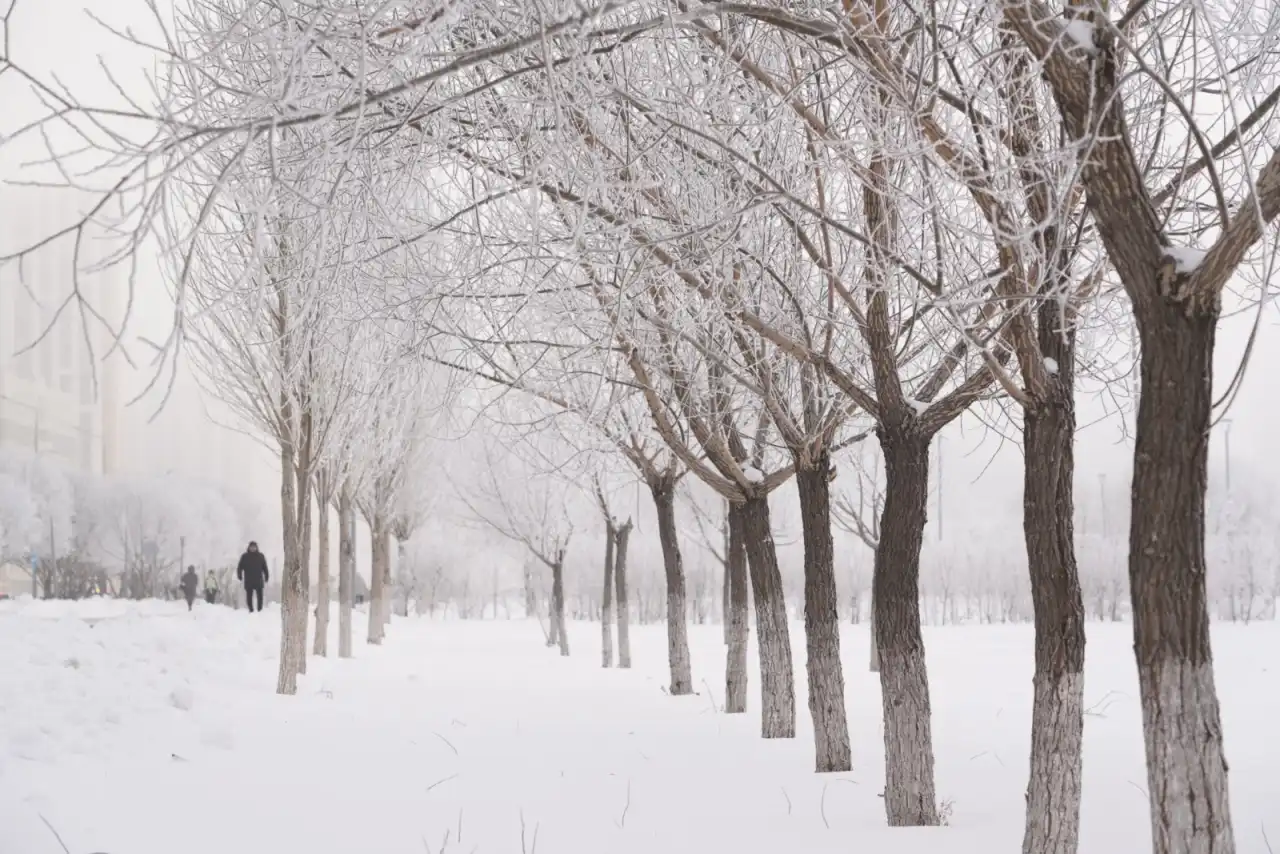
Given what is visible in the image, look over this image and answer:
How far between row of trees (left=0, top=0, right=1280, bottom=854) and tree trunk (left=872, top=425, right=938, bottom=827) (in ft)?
0.05

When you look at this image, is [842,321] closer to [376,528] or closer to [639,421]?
[639,421]

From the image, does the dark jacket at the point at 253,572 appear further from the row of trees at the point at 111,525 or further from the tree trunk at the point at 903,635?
the row of trees at the point at 111,525

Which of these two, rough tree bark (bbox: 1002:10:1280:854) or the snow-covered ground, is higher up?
rough tree bark (bbox: 1002:10:1280:854)

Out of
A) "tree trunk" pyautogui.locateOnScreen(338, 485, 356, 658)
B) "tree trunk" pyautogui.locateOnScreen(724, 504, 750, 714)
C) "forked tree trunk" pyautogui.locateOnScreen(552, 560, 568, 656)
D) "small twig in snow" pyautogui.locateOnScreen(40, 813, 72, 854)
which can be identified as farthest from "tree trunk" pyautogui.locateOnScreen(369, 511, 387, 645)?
"small twig in snow" pyautogui.locateOnScreen(40, 813, 72, 854)

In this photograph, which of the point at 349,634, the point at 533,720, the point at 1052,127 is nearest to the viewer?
the point at 1052,127

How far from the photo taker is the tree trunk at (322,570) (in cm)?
1647

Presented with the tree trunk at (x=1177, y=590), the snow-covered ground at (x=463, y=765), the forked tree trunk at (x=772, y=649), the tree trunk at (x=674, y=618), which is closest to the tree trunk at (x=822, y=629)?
the snow-covered ground at (x=463, y=765)

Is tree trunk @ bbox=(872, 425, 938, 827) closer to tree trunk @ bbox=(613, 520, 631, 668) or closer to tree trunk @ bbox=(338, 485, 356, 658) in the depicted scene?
tree trunk @ bbox=(613, 520, 631, 668)

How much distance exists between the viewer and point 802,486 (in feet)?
27.1

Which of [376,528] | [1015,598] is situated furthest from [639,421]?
[1015,598]

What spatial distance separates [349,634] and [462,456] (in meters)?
7.10

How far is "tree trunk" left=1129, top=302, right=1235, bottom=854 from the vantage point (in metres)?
3.53

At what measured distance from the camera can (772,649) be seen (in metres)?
9.74

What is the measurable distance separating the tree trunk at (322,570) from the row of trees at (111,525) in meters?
24.7
